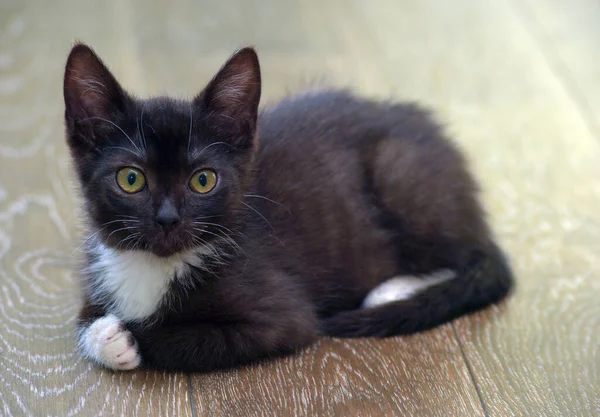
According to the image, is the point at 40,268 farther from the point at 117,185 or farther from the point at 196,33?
the point at 196,33

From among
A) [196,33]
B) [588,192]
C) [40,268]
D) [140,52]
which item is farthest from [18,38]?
[588,192]

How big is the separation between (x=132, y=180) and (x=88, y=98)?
20cm

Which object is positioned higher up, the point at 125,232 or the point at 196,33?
the point at 125,232

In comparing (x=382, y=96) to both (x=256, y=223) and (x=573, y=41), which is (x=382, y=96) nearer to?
(x=573, y=41)

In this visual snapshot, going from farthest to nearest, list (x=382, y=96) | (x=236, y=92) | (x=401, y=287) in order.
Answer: (x=382, y=96) < (x=401, y=287) < (x=236, y=92)

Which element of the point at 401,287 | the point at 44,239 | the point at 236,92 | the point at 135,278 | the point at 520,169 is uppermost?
the point at 236,92

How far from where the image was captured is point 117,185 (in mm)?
1692

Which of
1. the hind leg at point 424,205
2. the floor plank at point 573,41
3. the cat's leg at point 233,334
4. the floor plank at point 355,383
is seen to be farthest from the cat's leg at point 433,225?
the floor plank at point 573,41

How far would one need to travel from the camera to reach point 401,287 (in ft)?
6.98

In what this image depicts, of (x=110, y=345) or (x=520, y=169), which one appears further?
(x=520, y=169)

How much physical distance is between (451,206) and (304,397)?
0.69 metres

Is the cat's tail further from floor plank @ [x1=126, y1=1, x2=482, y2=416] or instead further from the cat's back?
the cat's back

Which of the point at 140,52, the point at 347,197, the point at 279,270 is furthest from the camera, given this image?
the point at 140,52

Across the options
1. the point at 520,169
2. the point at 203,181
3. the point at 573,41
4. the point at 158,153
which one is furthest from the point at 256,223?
the point at 573,41
